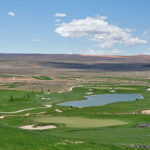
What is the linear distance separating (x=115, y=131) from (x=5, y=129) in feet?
47.8

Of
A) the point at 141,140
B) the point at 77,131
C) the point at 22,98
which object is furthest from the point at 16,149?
the point at 22,98

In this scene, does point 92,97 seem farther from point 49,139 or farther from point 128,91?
point 49,139

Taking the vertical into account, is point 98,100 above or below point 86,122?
below

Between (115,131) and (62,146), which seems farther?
(115,131)

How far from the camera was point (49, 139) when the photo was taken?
2522 centimetres

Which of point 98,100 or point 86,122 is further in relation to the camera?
point 98,100

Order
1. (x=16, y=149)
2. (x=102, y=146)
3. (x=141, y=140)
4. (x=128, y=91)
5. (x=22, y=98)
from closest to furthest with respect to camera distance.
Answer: (x=16, y=149) → (x=102, y=146) → (x=141, y=140) → (x=22, y=98) → (x=128, y=91)

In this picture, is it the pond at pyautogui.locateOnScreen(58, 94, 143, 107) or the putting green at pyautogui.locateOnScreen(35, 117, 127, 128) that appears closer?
the putting green at pyautogui.locateOnScreen(35, 117, 127, 128)

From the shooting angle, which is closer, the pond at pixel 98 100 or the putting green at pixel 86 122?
the putting green at pixel 86 122

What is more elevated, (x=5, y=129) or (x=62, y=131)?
(x=5, y=129)

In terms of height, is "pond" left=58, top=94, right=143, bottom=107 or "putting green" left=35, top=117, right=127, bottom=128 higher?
"putting green" left=35, top=117, right=127, bottom=128

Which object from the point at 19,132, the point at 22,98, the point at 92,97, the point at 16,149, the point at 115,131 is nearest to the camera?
the point at 16,149

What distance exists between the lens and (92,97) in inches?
3981

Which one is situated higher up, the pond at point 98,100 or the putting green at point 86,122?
the putting green at point 86,122
